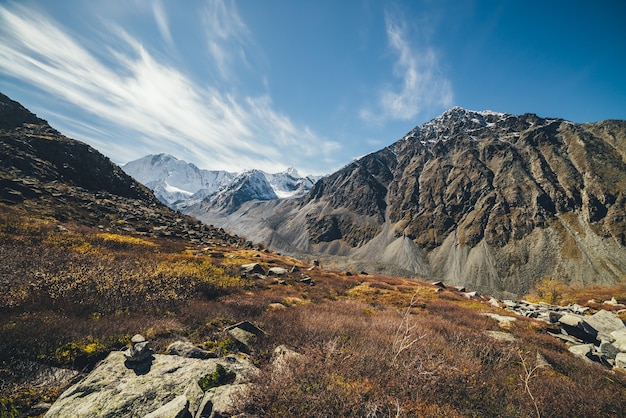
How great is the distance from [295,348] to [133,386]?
4.55m

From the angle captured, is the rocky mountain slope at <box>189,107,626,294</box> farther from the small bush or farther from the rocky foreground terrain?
the small bush

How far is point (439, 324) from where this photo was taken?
13.0 metres

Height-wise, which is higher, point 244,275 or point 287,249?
point 244,275

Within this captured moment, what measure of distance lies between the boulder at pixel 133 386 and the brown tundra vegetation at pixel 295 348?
73cm

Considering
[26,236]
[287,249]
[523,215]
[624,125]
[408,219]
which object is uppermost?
[624,125]

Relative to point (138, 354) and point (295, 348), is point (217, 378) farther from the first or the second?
point (295, 348)

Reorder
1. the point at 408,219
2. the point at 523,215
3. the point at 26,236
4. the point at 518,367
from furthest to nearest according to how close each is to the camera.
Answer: the point at 408,219 → the point at 523,215 → the point at 26,236 → the point at 518,367

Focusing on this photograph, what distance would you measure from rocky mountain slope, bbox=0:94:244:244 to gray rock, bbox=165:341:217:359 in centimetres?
A: 3194

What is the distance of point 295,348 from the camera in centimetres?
859

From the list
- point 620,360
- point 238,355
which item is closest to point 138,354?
point 238,355

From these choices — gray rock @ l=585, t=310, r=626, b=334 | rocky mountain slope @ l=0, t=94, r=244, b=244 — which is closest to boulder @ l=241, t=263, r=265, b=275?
rocky mountain slope @ l=0, t=94, r=244, b=244

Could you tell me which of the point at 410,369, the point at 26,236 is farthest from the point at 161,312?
the point at 26,236

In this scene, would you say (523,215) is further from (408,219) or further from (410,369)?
(410,369)

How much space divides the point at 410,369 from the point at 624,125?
767 feet
